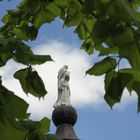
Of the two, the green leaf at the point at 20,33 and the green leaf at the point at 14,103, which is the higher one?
the green leaf at the point at 20,33

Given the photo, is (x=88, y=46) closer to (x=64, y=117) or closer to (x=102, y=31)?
(x=102, y=31)

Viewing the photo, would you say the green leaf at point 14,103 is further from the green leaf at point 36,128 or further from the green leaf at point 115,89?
the green leaf at point 115,89

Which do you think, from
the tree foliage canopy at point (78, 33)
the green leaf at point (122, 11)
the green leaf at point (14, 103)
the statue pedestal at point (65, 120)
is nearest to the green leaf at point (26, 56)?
the tree foliage canopy at point (78, 33)

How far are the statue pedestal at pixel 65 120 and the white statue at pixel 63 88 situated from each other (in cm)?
89

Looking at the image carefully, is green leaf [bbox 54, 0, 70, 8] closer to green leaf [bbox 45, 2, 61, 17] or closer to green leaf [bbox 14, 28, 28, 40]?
green leaf [bbox 45, 2, 61, 17]

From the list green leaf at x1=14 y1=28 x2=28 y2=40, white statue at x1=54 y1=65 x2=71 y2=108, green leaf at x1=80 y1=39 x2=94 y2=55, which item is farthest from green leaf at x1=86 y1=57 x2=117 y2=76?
white statue at x1=54 y1=65 x2=71 y2=108

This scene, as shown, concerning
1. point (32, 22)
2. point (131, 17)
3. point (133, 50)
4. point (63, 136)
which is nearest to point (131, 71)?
point (133, 50)

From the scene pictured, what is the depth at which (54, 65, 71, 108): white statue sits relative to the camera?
909 inches

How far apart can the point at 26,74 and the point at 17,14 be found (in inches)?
26.6

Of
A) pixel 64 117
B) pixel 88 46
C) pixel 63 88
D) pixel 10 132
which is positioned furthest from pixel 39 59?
pixel 63 88

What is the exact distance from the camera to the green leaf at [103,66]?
280 centimetres

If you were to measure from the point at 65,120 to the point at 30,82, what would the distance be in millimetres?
18208

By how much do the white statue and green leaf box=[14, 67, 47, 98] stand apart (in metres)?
19.4

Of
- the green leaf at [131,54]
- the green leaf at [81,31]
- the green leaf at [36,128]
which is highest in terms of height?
the green leaf at [81,31]
